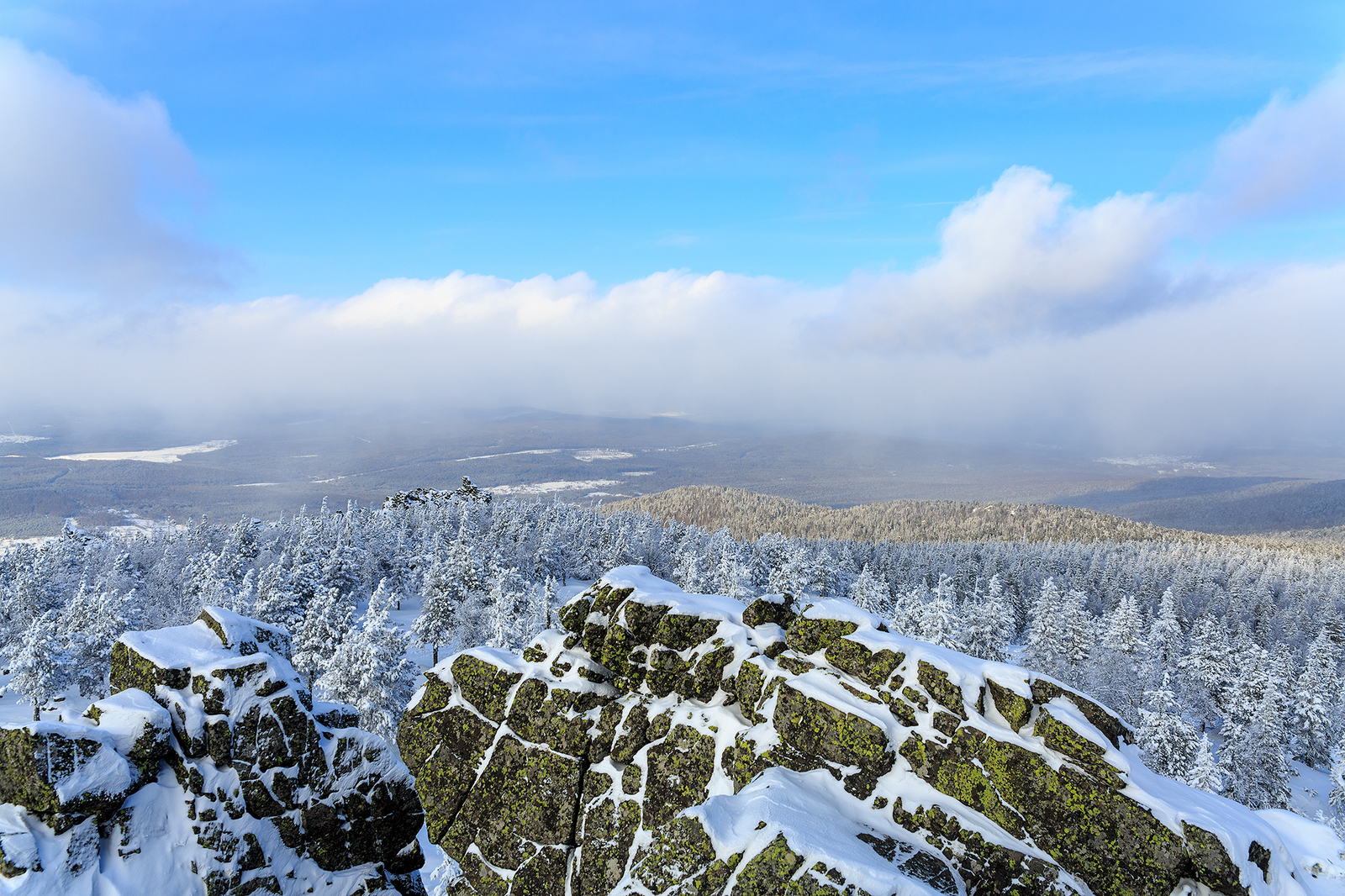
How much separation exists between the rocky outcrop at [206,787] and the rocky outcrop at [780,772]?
1.27 metres

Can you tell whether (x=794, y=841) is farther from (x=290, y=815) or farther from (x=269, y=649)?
(x=269, y=649)

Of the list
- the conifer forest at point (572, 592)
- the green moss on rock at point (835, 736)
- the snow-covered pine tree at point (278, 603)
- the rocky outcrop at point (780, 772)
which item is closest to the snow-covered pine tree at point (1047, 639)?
the conifer forest at point (572, 592)

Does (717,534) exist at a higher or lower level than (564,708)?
lower

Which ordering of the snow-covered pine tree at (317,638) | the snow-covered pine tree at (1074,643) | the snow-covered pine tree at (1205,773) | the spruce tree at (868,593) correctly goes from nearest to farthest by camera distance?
1. the snow-covered pine tree at (1205,773)
2. the snow-covered pine tree at (317,638)
3. the snow-covered pine tree at (1074,643)
4. the spruce tree at (868,593)

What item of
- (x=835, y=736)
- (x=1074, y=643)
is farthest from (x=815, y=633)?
(x=1074, y=643)

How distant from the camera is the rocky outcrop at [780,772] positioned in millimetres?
8047

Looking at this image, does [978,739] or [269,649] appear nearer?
[978,739]

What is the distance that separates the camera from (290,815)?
35.3ft

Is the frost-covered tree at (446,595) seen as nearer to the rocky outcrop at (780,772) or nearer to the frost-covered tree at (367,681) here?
the frost-covered tree at (367,681)

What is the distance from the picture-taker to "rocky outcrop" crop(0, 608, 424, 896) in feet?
29.1

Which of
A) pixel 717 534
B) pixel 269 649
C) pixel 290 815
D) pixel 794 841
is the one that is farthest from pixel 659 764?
pixel 717 534

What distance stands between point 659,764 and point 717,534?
9899cm

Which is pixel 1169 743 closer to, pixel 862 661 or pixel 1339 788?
pixel 1339 788

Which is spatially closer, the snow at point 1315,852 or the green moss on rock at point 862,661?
the snow at point 1315,852
